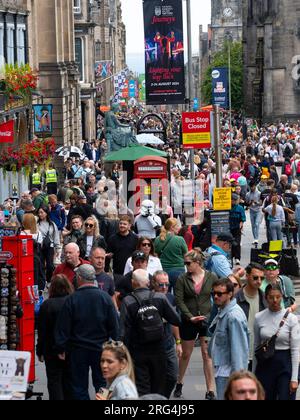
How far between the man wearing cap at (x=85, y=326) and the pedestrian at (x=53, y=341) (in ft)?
0.83

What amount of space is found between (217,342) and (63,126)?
138ft

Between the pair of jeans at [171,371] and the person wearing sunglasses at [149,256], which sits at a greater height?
the person wearing sunglasses at [149,256]

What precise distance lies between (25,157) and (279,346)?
1636 centimetres

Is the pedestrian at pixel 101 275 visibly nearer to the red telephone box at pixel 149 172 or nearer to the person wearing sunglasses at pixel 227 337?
the person wearing sunglasses at pixel 227 337

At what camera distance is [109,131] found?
43.4m

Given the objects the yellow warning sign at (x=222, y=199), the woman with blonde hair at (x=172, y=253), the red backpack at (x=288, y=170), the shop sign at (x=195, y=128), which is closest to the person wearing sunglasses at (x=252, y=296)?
the woman with blonde hair at (x=172, y=253)

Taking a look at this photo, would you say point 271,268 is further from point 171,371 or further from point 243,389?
point 243,389

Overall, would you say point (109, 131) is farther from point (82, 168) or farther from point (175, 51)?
point (175, 51)

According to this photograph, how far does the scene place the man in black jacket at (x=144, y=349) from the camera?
13183 millimetres

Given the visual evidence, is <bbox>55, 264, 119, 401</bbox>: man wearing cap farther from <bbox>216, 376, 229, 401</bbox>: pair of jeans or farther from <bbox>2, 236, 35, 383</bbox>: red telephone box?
<bbox>2, 236, 35, 383</bbox>: red telephone box

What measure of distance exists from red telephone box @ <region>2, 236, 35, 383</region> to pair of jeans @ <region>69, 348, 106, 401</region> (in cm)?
151

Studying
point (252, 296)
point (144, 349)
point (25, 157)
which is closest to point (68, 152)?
point (25, 157)
